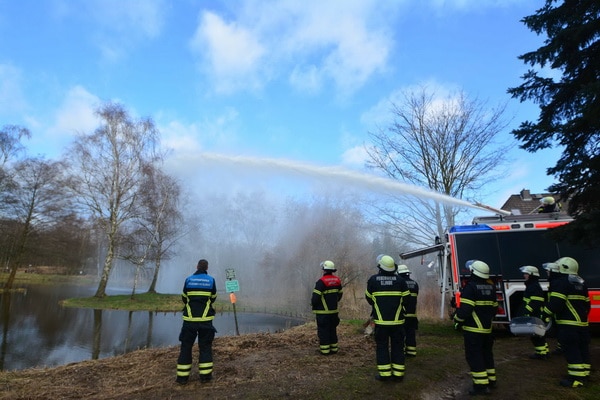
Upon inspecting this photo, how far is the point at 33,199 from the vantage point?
3056 cm

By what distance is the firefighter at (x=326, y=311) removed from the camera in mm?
6746

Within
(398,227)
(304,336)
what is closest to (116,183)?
(398,227)

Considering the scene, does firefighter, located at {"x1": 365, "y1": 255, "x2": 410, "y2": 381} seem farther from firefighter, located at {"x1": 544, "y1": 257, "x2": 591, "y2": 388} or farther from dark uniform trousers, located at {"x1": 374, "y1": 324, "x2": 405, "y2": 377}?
firefighter, located at {"x1": 544, "y1": 257, "x2": 591, "y2": 388}

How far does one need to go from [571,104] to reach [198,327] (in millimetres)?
6743

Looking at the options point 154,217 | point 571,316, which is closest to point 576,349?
point 571,316

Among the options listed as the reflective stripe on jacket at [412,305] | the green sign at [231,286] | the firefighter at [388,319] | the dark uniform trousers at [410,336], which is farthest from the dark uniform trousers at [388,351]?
the green sign at [231,286]

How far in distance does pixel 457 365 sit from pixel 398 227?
9.47m

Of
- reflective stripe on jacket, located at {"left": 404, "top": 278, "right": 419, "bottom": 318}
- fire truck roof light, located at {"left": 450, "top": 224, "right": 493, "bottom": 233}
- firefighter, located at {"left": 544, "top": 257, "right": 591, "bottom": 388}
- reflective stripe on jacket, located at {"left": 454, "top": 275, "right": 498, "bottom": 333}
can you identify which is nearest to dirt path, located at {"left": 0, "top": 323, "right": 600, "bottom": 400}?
firefighter, located at {"left": 544, "top": 257, "right": 591, "bottom": 388}

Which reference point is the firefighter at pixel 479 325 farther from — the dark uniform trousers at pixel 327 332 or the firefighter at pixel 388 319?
the dark uniform trousers at pixel 327 332

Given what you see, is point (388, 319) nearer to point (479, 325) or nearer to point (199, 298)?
point (479, 325)

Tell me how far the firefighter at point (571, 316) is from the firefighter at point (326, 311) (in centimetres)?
332

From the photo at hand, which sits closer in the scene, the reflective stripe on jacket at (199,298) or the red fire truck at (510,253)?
the reflective stripe on jacket at (199,298)

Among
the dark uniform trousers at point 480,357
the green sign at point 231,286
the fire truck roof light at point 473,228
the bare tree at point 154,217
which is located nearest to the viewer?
the dark uniform trousers at point 480,357

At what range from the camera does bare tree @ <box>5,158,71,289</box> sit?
96.7 feet
